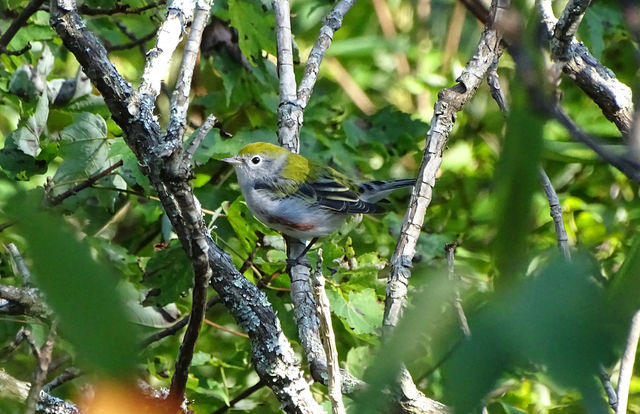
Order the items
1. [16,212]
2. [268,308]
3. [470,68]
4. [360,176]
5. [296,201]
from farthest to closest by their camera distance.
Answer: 1. [296,201]
2. [360,176]
3. [470,68]
4. [268,308]
5. [16,212]

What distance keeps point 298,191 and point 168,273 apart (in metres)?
1.54

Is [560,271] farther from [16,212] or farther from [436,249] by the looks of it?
[436,249]

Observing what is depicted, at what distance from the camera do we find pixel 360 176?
3.53 m

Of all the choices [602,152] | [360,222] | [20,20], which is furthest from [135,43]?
[602,152]

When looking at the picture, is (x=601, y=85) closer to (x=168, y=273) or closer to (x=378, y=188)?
(x=168, y=273)

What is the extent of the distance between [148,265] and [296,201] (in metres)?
1.41

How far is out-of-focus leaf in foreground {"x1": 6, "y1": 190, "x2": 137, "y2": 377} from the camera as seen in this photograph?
432 mm

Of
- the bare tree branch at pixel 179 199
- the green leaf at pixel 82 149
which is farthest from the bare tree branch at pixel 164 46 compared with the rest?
the green leaf at pixel 82 149

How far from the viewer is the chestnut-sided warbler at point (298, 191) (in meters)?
3.46

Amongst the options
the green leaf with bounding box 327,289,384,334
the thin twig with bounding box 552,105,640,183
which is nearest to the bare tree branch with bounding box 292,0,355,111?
the green leaf with bounding box 327,289,384,334

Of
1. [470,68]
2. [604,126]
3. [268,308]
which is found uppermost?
[604,126]

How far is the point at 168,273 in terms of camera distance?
2518 mm

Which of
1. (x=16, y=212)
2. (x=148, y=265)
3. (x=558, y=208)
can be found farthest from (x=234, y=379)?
(x=16, y=212)

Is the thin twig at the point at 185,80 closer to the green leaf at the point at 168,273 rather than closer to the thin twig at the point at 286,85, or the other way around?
the thin twig at the point at 286,85
